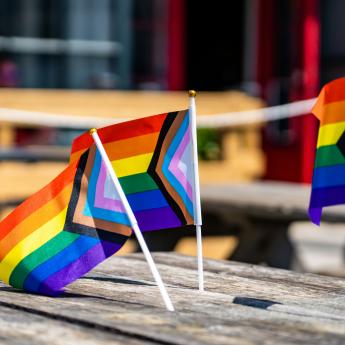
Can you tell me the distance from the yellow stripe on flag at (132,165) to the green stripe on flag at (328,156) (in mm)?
454

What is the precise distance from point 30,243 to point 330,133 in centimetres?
85

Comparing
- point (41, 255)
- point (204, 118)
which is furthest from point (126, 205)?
point (204, 118)

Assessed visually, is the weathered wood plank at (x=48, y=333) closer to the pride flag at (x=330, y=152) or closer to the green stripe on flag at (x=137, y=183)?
the green stripe on flag at (x=137, y=183)

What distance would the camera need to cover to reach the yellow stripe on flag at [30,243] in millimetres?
2961

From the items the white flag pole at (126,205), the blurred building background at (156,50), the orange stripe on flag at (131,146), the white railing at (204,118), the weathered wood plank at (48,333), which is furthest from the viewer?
the blurred building background at (156,50)

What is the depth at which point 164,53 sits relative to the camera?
1133 cm

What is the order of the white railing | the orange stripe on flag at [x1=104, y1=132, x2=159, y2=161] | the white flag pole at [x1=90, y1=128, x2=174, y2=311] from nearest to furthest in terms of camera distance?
1. the white flag pole at [x1=90, y1=128, x2=174, y2=311]
2. the orange stripe on flag at [x1=104, y1=132, x2=159, y2=161]
3. the white railing

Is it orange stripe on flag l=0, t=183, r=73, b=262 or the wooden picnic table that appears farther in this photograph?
orange stripe on flag l=0, t=183, r=73, b=262

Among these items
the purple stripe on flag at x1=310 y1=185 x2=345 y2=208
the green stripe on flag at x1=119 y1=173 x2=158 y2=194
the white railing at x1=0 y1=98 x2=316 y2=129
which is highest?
the green stripe on flag at x1=119 y1=173 x2=158 y2=194

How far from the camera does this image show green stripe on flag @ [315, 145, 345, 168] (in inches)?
117

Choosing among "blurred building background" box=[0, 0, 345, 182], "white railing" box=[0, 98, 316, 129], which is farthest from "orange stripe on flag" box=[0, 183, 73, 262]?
"blurred building background" box=[0, 0, 345, 182]

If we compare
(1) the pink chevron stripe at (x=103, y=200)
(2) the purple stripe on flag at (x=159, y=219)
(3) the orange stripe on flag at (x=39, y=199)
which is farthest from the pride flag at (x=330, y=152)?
(3) the orange stripe on flag at (x=39, y=199)

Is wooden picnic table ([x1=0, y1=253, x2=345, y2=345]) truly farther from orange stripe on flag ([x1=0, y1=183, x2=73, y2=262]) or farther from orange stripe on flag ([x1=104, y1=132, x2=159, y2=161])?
orange stripe on flag ([x1=104, y1=132, x2=159, y2=161])

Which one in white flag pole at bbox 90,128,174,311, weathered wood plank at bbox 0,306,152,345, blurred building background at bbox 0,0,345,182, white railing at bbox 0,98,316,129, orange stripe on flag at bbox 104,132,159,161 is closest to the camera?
weathered wood plank at bbox 0,306,152,345
